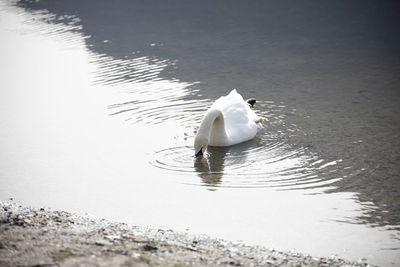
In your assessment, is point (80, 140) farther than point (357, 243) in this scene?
Yes

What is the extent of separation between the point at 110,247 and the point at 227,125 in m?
4.89

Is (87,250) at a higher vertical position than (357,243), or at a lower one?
higher

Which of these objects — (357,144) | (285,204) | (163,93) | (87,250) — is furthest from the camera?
(163,93)

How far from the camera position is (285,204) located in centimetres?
739

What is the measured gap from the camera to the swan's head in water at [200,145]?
29.5 feet

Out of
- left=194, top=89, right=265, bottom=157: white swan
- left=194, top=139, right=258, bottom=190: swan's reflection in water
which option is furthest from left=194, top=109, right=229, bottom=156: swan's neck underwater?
left=194, top=139, right=258, bottom=190: swan's reflection in water

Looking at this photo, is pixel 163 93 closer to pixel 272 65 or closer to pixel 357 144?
pixel 272 65

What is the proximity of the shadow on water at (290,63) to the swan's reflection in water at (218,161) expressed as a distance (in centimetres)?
2

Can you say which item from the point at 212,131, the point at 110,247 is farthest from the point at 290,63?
the point at 110,247

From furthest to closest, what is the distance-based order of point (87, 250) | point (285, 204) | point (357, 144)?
point (357, 144), point (285, 204), point (87, 250)

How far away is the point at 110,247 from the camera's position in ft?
17.8

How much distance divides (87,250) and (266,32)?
1429cm

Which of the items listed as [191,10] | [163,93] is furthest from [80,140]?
[191,10]

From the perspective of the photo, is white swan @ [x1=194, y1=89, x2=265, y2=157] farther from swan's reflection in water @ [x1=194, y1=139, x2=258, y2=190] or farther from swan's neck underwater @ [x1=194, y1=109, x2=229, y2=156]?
swan's reflection in water @ [x1=194, y1=139, x2=258, y2=190]
